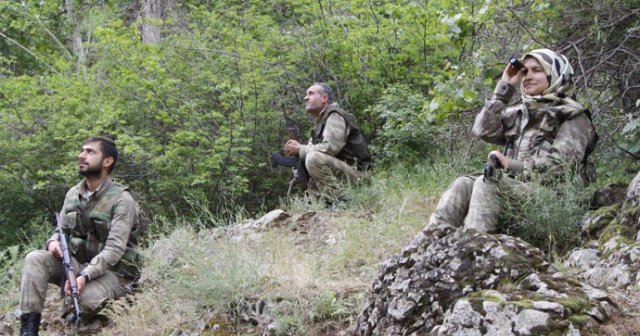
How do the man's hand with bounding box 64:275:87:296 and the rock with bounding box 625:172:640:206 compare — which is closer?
the rock with bounding box 625:172:640:206

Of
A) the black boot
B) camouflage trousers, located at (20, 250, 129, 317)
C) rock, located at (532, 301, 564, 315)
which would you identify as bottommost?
the black boot

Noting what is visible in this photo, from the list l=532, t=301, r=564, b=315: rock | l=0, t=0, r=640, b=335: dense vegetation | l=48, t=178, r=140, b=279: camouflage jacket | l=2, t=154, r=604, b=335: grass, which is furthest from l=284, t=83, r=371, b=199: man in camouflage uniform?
l=532, t=301, r=564, b=315: rock

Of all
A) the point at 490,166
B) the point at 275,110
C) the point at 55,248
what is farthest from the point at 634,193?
the point at 275,110

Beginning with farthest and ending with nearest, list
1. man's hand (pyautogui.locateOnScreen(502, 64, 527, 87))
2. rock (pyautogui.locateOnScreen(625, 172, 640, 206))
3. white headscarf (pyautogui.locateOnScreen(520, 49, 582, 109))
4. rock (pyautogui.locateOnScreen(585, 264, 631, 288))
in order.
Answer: man's hand (pyautogui.locateOnScreen(502, 64, 527, 87)) < white headscarf (pyautogui.locateOnScreen(520, 49, 582, 109)) < rock (pyautogui.locateOnScreen(625, 172, 640, 206)) < rock (pyautogui.locateOnScreen(585, 264, 631, 288))

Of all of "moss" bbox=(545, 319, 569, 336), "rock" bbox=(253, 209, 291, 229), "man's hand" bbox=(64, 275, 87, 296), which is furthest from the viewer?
"rock" bbox=(253, 209, 291, 229)

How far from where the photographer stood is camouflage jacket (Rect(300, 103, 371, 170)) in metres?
9.59

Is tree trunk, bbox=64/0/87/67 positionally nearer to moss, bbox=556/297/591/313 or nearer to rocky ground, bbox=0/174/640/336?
rocky ground, bbox=0/174/640/336

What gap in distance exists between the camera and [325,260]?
703 centimetres

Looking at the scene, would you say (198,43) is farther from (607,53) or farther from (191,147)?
(607,53)

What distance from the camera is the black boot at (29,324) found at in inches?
268

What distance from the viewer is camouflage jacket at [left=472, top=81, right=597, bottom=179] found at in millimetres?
6438

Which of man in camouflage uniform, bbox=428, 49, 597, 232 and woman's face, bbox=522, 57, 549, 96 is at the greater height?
woman's face, bbox=522, 57, 549, 96

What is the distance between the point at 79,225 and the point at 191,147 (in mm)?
4115

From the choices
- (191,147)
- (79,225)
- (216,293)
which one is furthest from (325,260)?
(191,147)
